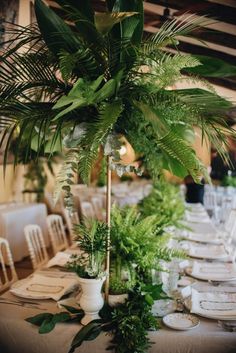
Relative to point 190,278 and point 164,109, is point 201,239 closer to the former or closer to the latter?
point 190,278

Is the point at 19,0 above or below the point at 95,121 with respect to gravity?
above

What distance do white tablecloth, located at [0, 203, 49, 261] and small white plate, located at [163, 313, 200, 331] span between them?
3414 mm

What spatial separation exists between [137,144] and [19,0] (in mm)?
3273

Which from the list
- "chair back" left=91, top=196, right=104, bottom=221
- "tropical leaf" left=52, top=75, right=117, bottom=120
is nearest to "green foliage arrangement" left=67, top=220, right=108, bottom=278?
"tropical leaf" left=52, top=75, right=117, bottom=120

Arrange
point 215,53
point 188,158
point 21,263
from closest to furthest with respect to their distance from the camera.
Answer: point 188,158 < point 21,263 < point 215,53

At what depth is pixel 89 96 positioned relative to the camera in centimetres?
121

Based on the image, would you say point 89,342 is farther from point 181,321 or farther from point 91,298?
point 181,321

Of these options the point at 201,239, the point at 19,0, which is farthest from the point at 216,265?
the point at 19,0

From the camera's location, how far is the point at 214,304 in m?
1.69

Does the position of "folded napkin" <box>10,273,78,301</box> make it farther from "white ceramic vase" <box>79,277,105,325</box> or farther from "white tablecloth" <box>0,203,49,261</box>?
"white tablecloth" <box>0,203,49,261</box>

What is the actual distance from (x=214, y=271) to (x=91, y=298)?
101cm

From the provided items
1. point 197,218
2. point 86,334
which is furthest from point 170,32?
point 197,218

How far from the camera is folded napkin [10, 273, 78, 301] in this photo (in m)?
1.81

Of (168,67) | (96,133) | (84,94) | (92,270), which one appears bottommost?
(92,270)
